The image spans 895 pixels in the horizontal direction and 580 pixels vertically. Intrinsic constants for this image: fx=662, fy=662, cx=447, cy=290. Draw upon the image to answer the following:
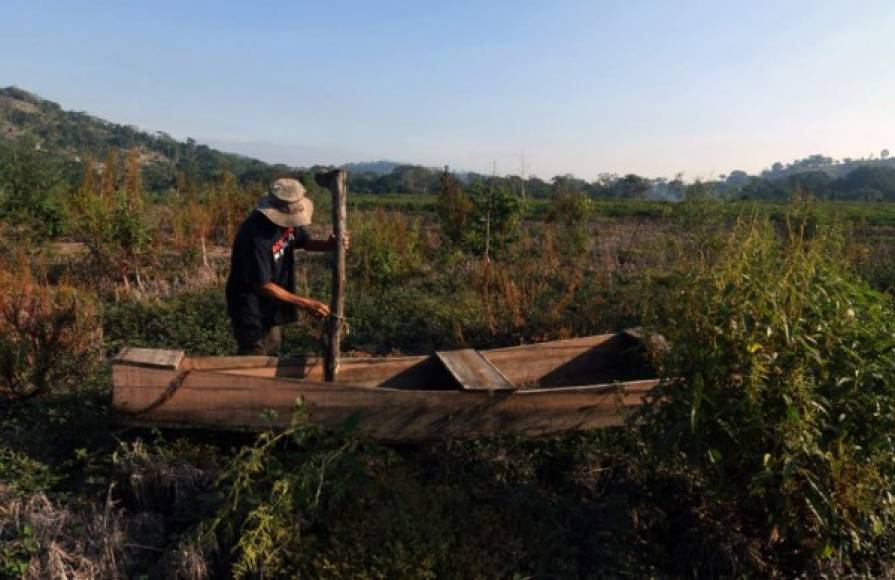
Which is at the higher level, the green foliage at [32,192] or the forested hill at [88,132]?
the forested hill at [88,132]

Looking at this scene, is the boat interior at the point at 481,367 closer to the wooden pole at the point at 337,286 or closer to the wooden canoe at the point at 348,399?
the wooden canoe at the point at 348,399

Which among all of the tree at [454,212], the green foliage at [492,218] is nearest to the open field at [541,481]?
the green foliage at [492,218]

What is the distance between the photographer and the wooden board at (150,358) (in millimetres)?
3742

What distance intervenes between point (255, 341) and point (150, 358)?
3.07 feet

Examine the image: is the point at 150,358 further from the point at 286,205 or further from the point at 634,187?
the point at 634,187

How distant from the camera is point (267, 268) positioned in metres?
4.34

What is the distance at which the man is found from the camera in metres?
4.32

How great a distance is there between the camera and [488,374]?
4.32m

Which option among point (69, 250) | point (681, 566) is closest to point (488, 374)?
point (681, 566)

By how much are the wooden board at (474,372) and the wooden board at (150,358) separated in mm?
1680

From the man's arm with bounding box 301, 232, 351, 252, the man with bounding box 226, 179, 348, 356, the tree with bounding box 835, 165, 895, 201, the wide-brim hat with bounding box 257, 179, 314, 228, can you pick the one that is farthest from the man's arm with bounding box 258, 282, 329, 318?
the tree with bounding box 835, 165, 895, 201

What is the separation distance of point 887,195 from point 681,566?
90580 millimetres

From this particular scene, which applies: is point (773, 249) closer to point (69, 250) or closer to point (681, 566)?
point (681, 566)

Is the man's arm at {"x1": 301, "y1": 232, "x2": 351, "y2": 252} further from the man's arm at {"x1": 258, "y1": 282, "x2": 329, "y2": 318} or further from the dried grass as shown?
the dried grass
